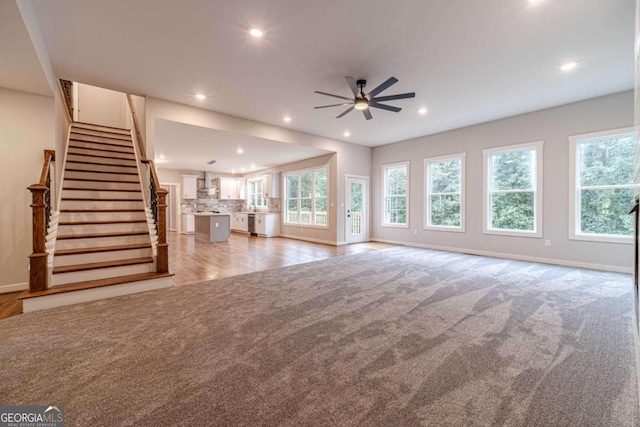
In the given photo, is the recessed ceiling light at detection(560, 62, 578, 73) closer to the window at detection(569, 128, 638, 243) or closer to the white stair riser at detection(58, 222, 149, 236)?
the window at detection(569, 128, 638, 243)

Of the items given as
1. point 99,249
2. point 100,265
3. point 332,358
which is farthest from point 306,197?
point 332,358

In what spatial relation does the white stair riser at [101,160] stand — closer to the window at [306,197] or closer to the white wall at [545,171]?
the window at [306,197]

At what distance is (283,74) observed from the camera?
12.3 feet

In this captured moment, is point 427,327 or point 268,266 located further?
point 268,266

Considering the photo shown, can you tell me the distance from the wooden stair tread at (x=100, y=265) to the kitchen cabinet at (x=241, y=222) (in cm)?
657

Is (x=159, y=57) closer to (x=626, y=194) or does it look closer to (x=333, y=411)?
(x=333, y=411)

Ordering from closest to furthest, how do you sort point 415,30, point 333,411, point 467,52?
1. point 333,411
2. point 415,30
3. point 467,52

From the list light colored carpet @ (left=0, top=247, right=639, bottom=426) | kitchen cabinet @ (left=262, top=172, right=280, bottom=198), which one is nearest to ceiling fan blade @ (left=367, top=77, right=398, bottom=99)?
light colored carpet @ (left=0, top=247, right=639, bottom=426)

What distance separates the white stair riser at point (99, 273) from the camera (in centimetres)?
319

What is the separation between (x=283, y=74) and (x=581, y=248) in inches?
230

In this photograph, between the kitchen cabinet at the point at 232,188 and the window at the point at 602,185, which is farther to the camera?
the kitchen cabinet at the point at 232,188

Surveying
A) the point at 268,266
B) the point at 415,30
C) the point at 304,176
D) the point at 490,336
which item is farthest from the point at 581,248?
the point at 304,176

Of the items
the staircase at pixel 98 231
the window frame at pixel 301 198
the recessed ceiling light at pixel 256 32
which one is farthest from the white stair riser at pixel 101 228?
the window frame at pixel 301 198

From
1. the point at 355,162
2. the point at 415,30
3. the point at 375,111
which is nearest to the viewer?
the point at 415,30
